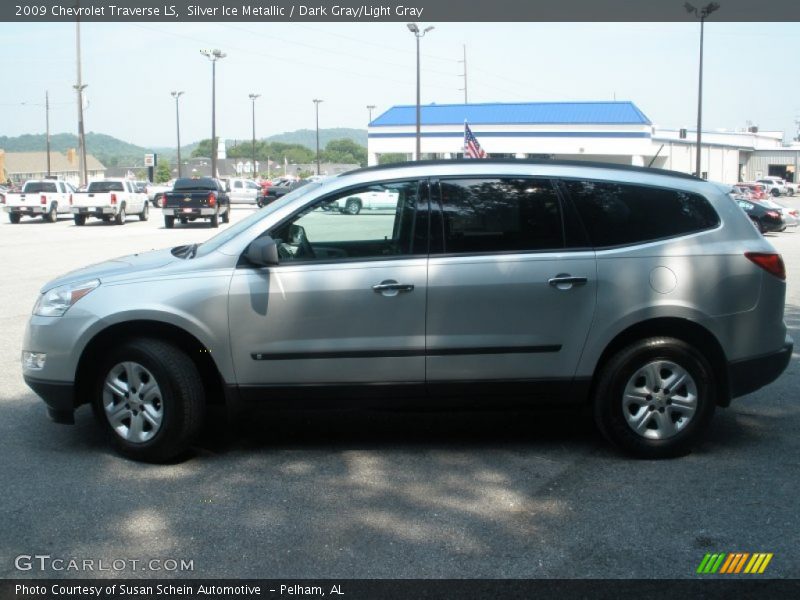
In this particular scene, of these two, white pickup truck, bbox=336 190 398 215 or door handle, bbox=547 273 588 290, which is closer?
door handle, bbox=547 273 588 290

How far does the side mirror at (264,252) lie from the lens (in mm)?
5348

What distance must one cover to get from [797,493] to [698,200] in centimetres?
191

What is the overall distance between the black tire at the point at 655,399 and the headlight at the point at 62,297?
327cm

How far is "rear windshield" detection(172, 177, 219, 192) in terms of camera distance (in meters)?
33.9

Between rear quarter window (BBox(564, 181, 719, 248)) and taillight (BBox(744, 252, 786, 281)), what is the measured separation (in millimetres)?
308

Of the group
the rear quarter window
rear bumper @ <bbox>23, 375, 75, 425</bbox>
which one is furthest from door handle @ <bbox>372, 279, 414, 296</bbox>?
rear bumper @ <bbox>23, 375, 75, 425</bbox>

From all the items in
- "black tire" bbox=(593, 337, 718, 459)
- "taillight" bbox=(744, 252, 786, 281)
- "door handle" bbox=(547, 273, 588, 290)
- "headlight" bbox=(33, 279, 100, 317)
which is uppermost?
"taillight" bbox=(744, 252, 786, 281)

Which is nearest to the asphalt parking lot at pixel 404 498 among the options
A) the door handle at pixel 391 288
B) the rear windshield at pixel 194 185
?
the door handle at pixel 391 288

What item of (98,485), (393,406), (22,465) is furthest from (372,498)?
(22,465)

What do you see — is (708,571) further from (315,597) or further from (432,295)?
(432,295)

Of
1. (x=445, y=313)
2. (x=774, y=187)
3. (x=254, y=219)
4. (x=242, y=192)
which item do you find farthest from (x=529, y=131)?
(x=445, y=313)

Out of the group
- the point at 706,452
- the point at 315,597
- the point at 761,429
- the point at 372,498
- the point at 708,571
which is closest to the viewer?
the point at 315,597

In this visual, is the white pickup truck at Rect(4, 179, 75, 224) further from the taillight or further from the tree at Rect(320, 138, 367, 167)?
the tree at Rect(320, 138, 367, 167)

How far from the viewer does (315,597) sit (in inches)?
149
